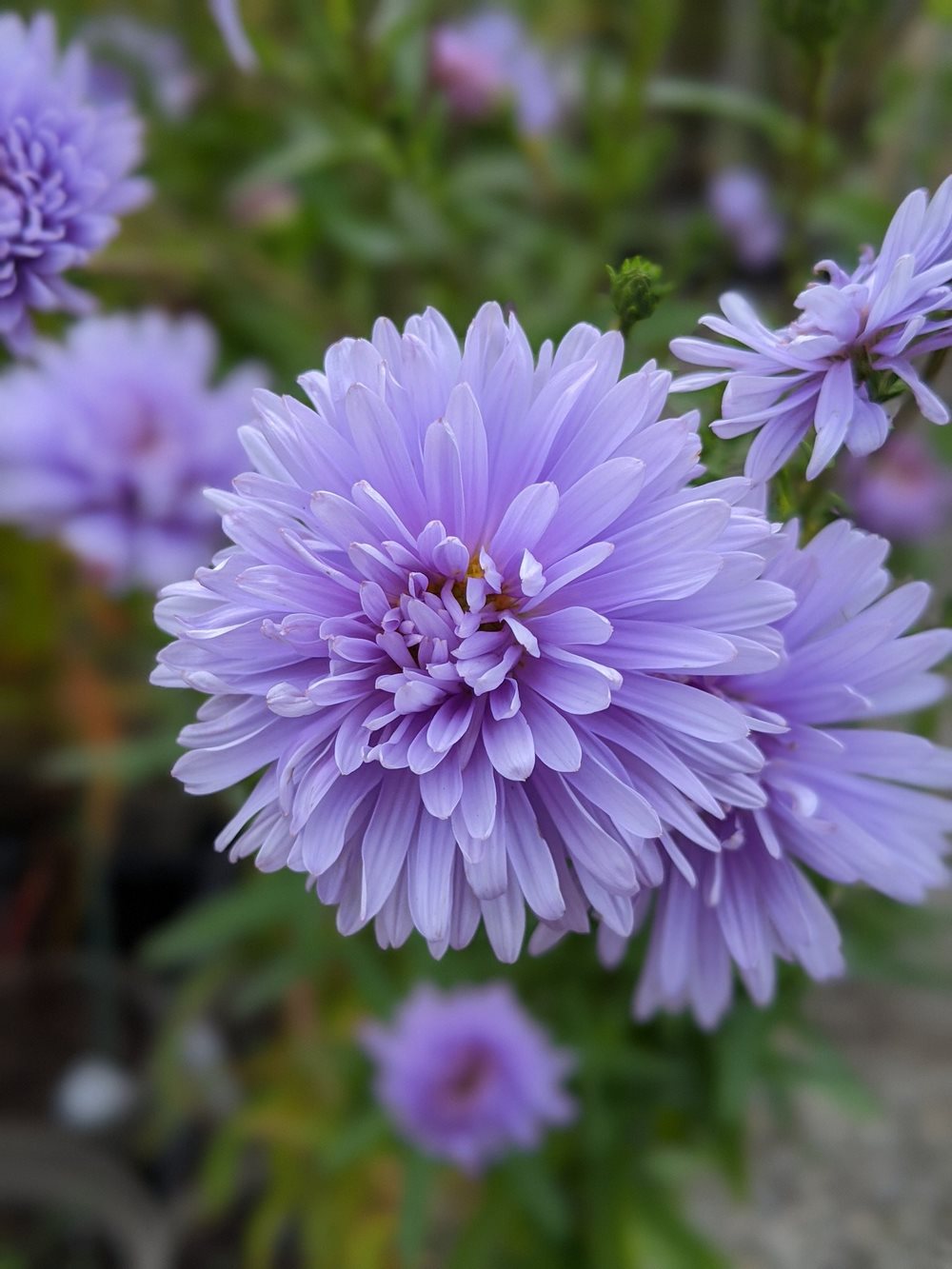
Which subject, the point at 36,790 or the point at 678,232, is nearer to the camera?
the point at 678,232

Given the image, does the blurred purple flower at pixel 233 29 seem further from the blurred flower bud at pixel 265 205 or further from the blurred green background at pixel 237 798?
the blurred flower bud at pixel 265 205

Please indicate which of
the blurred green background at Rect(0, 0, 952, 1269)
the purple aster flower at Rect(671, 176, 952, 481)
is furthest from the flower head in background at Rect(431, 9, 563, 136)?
the purple aster flower at Rect(671, 176, 952, 481)

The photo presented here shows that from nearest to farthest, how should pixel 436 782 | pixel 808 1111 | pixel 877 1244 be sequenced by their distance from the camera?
pixel 436 782
pixel 877 1244
pixel 808 1111

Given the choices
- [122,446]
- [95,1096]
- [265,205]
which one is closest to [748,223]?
[265,205]

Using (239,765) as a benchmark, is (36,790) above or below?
above

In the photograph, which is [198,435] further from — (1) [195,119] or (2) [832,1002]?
(2) [832,1002]

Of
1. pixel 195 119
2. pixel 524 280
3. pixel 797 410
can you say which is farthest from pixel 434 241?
pixel 797 410

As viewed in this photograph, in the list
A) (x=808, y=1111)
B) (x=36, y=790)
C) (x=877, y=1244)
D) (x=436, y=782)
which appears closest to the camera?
(x=436, y=782)

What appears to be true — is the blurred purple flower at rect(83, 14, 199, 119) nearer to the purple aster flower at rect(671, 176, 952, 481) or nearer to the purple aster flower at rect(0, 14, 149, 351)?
the purple aster flower at rect(0, 14, 149, 351)
